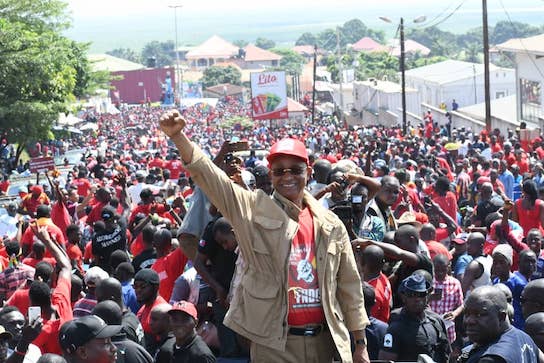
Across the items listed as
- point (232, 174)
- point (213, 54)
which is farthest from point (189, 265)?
point (213, 54)

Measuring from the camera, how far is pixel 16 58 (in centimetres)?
3048

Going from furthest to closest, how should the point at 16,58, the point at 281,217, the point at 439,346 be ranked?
the point at 16,58
the point at 439,346
the point at 281,217

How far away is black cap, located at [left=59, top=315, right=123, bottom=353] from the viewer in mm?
4938

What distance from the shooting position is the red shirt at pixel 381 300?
690 centimetres

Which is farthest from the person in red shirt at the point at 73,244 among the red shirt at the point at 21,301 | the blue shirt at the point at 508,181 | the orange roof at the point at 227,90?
the orange roof at the point at 227,90

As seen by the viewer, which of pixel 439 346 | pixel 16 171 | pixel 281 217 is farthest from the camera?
pixel 16 171

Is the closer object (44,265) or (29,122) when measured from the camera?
(44,265)

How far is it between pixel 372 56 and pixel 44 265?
11117 centimetres

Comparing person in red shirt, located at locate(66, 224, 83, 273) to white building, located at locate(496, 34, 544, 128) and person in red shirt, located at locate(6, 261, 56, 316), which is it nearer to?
person in red shirt, located at locate(6, 261, 56, 316)

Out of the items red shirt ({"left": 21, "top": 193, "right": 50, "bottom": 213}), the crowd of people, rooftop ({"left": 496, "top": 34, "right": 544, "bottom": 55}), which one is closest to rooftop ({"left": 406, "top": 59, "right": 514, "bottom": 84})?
rooftop ({"left": 496, "top": 34, "right": 544, "bottom": 55})

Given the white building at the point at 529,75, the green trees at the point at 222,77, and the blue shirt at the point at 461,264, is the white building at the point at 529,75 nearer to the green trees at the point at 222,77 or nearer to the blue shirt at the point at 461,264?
the blue shirt at the point at 461,264

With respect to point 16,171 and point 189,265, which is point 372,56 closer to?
point 16,171

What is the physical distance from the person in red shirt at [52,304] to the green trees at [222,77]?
406ft

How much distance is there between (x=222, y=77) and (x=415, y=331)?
127008mm
